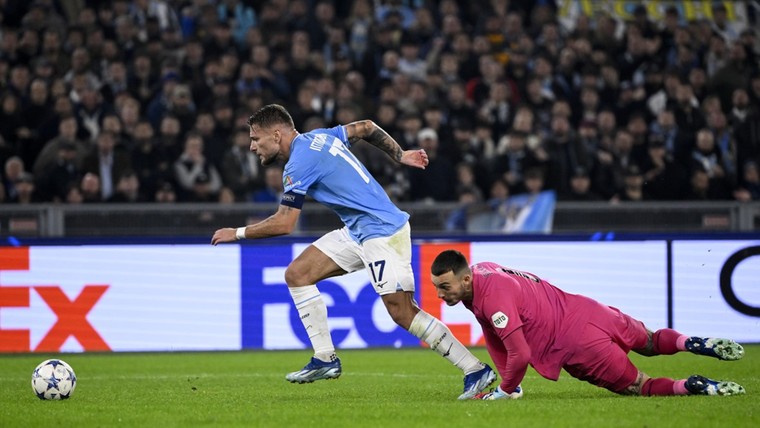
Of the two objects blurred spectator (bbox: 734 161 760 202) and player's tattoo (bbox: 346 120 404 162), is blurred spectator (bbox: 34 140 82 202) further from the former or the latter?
blurred spectator (bbox: 734 161 760 202)

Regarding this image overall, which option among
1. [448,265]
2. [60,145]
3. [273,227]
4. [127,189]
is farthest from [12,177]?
[448,265]

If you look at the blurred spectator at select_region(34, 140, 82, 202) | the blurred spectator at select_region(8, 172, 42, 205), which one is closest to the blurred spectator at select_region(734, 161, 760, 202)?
the blurred spectator at select_region(34, 140, 82, 202)

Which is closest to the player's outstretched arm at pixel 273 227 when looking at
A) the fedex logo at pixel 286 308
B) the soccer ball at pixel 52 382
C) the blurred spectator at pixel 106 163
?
the soccer ball at pixel 52 382

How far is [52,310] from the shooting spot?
1414 centimetres

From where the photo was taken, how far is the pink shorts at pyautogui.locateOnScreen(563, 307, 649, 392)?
840cm

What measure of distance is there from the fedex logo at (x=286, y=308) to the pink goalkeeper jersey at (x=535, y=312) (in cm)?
585

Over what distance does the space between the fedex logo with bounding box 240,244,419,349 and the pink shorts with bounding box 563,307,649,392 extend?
5999 mm

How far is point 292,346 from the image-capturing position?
1444 cm

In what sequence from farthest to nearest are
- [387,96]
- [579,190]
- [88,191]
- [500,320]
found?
1. [387,96]
2. [579,190]
3. [88,191]
4. [500,320]

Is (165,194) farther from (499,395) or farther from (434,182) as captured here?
(499,395)

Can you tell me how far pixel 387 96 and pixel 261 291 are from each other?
14.7 feet

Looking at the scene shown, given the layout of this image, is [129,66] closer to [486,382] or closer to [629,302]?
[629,302]

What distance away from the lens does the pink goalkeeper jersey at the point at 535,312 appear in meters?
8.28

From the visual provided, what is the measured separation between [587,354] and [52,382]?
4.04 metres
